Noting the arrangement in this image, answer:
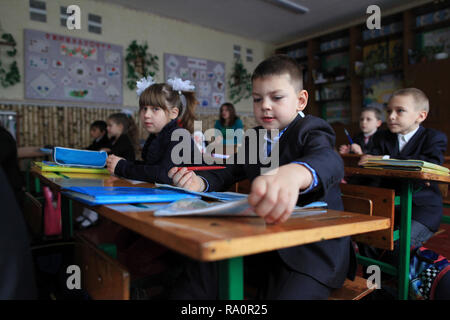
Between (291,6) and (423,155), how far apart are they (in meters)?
4.16

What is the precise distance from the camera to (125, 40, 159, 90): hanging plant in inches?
214

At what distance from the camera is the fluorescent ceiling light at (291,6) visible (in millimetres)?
5133

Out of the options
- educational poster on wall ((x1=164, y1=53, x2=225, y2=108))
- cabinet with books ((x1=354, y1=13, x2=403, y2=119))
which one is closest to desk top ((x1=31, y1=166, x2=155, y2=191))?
educational poster on wall ((x1=164, y1=53, x2=225, y2=108))

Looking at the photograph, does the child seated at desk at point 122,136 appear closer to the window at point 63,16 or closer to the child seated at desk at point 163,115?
the child seated at desk at point 163,115

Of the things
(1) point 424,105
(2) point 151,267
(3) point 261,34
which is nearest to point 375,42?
(3) point 261,34

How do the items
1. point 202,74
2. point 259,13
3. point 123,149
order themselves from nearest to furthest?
point 123,149, point 259,13, point 202,74

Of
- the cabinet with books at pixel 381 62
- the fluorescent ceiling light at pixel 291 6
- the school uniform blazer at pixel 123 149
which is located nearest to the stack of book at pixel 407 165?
the school uniform blazer at pixel 123 149

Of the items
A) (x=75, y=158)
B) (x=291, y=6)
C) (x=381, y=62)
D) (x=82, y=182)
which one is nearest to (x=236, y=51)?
(x=291, y=6)

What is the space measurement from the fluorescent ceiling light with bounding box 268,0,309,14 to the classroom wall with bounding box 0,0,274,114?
161 centimetres

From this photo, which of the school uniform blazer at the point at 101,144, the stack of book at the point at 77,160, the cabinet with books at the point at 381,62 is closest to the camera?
the stack of book at the point at 77,160

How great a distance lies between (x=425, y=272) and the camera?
146 centimetres

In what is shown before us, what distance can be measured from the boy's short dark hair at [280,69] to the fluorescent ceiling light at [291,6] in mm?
4539

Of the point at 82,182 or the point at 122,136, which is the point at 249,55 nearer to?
the point at 122,136

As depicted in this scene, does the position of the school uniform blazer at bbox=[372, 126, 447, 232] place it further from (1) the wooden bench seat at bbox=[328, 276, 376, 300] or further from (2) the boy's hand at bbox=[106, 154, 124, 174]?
(2) the boy's hand at bbox=[106, 154, 124, 174]
